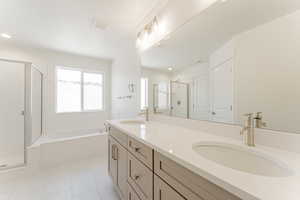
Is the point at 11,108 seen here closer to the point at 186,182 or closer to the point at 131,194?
the point at 131,194

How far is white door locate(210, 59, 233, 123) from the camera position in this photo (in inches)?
41.9

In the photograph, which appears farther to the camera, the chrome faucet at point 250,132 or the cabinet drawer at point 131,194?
the cabinet drawer at point 131,194

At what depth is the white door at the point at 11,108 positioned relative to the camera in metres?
2.69

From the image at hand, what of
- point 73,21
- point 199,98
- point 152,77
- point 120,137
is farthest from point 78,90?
point 199,98

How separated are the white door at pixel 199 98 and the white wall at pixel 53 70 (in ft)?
10.4

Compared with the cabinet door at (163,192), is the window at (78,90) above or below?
above

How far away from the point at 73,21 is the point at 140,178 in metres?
2.31

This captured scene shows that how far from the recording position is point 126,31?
2.37 meters

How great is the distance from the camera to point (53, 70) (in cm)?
331

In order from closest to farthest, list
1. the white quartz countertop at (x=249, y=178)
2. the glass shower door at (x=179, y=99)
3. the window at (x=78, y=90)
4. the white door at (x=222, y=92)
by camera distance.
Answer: the white quartz countertop at (x=249, y=178) → the white door at (x=222, y=92) → the glass shower door at (x=179, y=99) → the window at (x=78, y=90)

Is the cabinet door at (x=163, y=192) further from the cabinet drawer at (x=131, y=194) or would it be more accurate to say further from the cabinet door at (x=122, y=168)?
the cabinet door at (x=122, y=168)

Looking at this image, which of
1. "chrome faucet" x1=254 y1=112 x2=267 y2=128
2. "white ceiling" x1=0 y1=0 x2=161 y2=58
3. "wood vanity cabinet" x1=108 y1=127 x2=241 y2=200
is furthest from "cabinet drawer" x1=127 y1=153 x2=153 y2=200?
"white ceiling" x1=0 y1=0 x2=161 y2=58

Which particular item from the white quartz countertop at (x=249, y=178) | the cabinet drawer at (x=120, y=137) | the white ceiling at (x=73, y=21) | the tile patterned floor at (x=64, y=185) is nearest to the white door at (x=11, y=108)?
the white ceiling at (x=73, y=21)

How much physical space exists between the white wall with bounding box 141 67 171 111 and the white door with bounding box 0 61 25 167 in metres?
2.51
